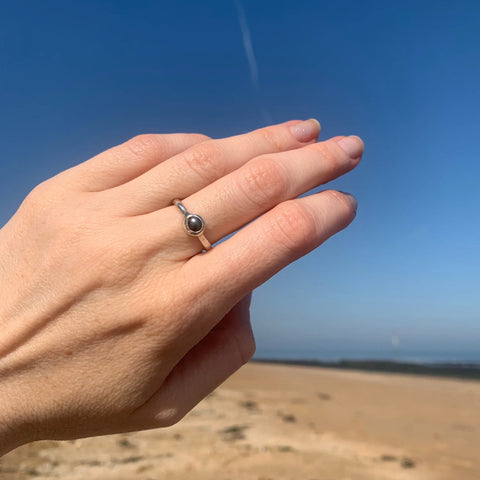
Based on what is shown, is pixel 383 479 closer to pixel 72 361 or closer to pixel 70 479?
pixel 70 479

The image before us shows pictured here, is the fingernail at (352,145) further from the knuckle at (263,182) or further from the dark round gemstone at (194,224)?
the dark round gemstone at (194,224)

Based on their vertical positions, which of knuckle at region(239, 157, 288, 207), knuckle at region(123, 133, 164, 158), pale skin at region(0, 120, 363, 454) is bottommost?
pale skin at region(0, 120, 363, 454)

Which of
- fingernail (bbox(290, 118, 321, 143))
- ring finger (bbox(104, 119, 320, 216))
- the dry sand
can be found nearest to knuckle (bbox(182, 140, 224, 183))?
ring finger (bbox(104, 119, 320, 216))

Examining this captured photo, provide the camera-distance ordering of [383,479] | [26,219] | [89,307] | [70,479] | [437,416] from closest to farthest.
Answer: [89,307]
[26,219]
[70,479]
[383,479]
[437,416]

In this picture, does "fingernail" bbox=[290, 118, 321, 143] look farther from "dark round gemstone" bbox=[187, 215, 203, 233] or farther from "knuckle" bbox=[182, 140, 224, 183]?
"dark round gemstone" bbox=[187, 215, 203, 233]

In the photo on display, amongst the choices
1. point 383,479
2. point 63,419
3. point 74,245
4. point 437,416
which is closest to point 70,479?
point 383,479

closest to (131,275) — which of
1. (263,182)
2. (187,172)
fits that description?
(187,172)
